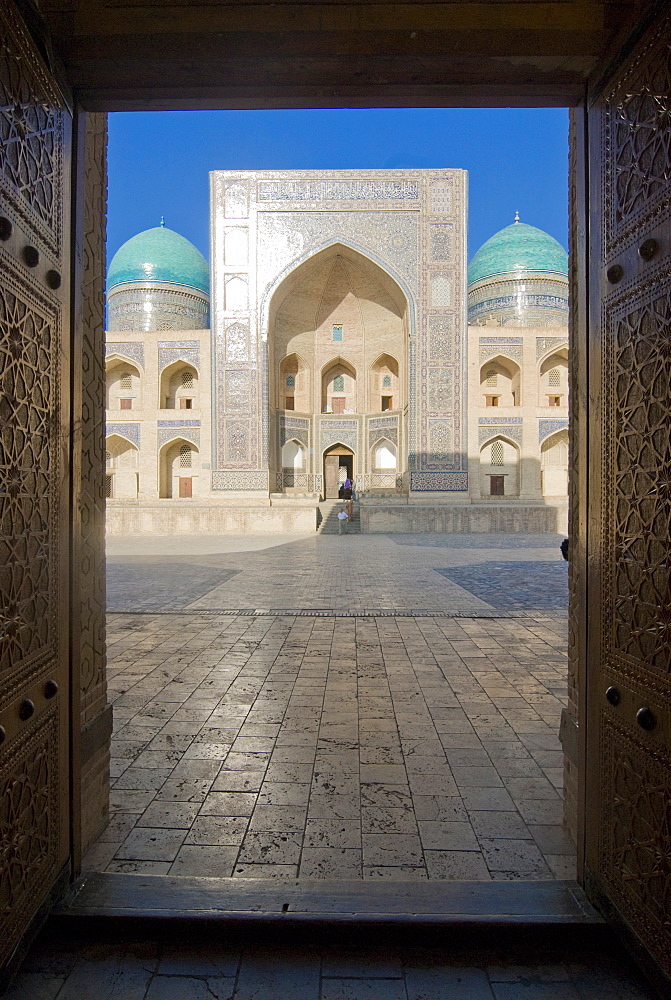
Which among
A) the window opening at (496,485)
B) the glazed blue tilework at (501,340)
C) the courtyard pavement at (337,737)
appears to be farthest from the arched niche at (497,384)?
the courtyard pavement at (337,737)

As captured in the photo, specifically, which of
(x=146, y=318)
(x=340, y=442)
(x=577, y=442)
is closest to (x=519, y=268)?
(x=340, y=442)

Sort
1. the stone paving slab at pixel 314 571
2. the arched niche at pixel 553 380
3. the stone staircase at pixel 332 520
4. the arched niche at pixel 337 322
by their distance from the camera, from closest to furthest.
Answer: the stone paving slab at pixel 314 571, the stone staircase at pixel 332 520, the arched niche at pixel 337 322, the arched niche at pixel 553 380

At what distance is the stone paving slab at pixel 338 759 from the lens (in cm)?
168

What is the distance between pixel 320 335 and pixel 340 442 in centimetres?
425

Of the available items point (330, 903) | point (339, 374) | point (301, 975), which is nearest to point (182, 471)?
point (339, 374)

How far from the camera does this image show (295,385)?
21.7 m

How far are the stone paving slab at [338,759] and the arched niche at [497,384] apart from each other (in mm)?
18187

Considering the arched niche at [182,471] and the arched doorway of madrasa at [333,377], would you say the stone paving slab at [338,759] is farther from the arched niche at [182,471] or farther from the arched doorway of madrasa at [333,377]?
the arched niche at [182,471]

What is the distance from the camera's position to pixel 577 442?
1.68 metres

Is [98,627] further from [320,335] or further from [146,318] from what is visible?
[146,318]

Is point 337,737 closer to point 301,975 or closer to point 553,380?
point 301,975

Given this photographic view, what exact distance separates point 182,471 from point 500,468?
39.1 ft

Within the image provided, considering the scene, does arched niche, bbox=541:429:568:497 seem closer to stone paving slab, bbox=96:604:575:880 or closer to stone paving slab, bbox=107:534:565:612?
stone paving slab, bbox=107:534:565:612

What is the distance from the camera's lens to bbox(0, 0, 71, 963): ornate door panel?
48.6 inches
